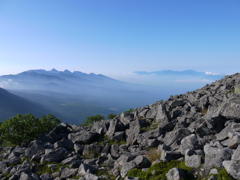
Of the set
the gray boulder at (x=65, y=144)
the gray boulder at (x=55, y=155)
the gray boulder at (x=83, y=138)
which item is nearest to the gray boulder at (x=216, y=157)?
the gray boulder at (x=55, y=155)

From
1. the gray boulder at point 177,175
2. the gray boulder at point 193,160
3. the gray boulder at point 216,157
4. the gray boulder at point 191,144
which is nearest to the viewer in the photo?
the gray boulder at point 177,175

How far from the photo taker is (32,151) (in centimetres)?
2559

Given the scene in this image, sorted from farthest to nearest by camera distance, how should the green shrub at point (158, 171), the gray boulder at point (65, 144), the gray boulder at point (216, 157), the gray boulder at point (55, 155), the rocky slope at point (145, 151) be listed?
the gray boulder at point (65, 144)
the gray boulder at point (55, 155)
the green shrub at point (158, 171)
the rocky slope at point (145, 151)
the gray boulder at point (216, 157)

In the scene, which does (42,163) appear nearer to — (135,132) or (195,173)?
(135,132)

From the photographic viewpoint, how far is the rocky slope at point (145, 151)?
13061 millimetres

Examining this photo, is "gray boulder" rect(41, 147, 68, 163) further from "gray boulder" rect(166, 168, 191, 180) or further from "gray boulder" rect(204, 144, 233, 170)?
"gray boulder" rect(204, 144, 233, 170)

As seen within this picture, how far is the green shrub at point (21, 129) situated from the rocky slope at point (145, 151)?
246 centimetres

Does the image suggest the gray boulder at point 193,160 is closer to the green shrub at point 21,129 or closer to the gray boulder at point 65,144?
the gray boulder at point 65,144

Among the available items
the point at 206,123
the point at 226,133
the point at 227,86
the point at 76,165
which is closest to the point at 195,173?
the point at 226,133

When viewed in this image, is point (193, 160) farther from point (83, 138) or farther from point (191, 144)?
point (83, 138)

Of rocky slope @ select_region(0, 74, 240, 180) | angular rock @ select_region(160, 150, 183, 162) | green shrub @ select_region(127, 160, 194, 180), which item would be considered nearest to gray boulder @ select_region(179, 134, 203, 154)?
rocky slope @ select_region(0, 74, 240, 180)

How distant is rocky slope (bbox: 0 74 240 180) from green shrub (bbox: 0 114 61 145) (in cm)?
246

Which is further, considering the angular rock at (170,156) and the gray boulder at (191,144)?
the gray boulder at (191,144)

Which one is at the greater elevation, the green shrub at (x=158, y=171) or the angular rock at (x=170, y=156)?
the angular rock at (x=170, y=156)
